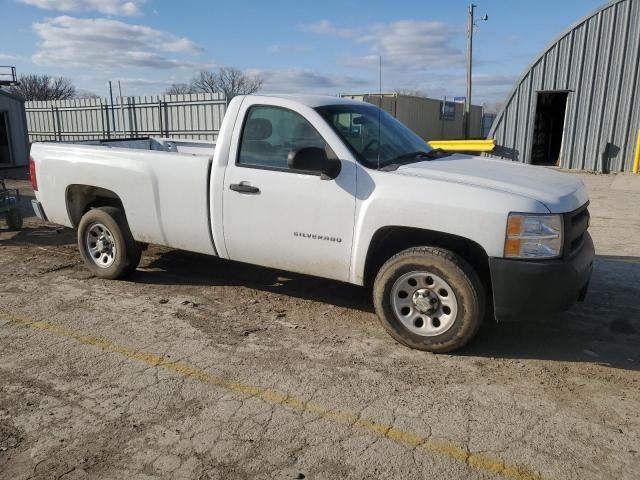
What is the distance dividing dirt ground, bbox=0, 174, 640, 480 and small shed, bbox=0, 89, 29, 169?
16903mm

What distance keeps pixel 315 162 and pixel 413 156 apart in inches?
42.0

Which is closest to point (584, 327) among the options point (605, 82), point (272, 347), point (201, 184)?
point (272, 347)

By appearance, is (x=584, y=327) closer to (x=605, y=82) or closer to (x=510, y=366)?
(x=510, y=366)

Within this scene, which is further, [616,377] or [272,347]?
[272,347]

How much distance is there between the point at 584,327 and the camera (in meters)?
4.85

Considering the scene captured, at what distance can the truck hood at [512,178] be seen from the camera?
396 cm

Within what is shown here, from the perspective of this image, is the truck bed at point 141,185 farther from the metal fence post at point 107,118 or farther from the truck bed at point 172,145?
the metal fence post at point 107,118

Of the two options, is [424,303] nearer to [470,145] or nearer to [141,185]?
[141,185]

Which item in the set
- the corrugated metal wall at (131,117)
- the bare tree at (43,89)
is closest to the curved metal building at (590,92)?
the corrugated metal wall at (131,117)

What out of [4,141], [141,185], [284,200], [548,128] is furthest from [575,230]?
[4,141]

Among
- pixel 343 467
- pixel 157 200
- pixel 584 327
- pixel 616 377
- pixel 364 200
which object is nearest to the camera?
pixel 343 467

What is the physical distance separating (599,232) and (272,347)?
6562 millimetres

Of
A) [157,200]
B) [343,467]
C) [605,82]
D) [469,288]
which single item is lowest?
[343,467]

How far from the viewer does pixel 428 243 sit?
4.43m
